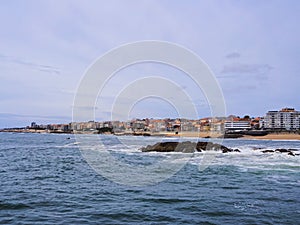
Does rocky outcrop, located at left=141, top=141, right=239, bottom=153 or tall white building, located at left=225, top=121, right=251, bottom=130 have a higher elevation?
tall white building, located at left=225, top=121, right=251, bottom=130

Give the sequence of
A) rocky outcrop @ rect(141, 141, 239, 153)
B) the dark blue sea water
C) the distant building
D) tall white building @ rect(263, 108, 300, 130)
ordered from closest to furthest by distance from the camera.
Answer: the dark blue sea water → rocky outcrop @ rect(141, 141, 239, 153) → tall white building @ rect(263, 108, 300, 130) → the distant building

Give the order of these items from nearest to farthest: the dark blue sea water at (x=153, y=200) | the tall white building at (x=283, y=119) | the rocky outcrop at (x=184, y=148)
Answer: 1. the dark blue sea water at (x=153, y=200)
2. the rocky outcrop at (x=184, y=148)
3. the tall white building at (x=283, y=119)

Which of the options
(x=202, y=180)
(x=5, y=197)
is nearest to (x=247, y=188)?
(x=202, y=180)

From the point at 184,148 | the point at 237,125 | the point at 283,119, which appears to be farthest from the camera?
the point at 237,125

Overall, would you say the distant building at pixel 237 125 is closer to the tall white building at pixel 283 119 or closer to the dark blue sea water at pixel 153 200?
the tall white building at pixel 283 119

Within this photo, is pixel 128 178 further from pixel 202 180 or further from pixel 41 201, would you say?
pixel 41 201

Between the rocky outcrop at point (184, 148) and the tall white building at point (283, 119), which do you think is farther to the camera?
the tall white building at point (283, 119)

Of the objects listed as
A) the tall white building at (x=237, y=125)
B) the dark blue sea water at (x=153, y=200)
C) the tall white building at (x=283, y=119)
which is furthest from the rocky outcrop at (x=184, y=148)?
the tall white building at (x=283, y=119)

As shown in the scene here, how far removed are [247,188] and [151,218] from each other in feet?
23.7

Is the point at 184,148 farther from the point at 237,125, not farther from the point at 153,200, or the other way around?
the point at 237,125

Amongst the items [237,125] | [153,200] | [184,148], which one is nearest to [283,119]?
[237,125]

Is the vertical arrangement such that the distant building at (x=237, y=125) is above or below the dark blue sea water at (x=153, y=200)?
above

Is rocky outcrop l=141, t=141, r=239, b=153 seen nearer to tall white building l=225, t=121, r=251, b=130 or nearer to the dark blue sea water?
the dark blue sea water

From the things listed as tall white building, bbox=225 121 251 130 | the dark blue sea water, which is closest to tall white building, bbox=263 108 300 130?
tall white building, bbox=225 121 251 130
